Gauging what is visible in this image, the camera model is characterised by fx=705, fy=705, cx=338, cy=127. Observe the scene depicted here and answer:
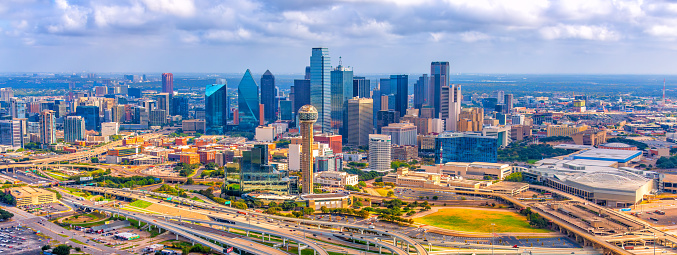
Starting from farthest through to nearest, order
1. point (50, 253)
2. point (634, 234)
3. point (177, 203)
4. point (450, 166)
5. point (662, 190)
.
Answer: point (450, 166)
point (662, 190)
point (177, 203)
point (634, 234)
point (50, 253)

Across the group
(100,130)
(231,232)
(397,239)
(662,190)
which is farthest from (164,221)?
(100,130)

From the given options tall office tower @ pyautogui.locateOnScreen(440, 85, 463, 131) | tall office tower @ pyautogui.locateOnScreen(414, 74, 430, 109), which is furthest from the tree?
tall office tower @ pyautogui.locateOnScreen(414, 74, 430, 109)

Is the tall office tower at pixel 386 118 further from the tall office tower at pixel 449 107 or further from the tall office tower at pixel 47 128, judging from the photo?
the tall office tower at pixel 47 128

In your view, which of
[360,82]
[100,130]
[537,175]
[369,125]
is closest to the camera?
[537,175]

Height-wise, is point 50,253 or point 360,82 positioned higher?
point 360,82

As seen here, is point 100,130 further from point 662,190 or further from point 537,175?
point 662,190

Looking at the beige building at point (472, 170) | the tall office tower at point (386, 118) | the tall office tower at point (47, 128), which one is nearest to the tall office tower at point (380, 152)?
the beige building at point (472, 170)

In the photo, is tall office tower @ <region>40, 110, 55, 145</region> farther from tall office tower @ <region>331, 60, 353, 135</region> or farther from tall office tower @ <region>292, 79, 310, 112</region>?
tall office tower @ <region>292, 79, 310, 112</region>
